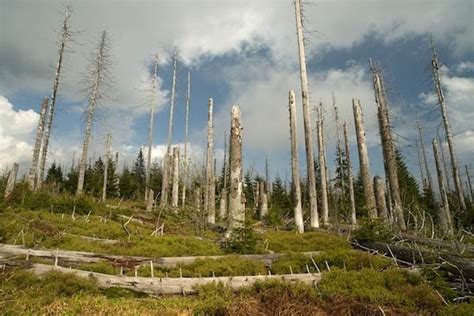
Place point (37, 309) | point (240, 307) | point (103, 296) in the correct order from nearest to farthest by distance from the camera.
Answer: point (37, 309), point (240, 307), point (103, 296)

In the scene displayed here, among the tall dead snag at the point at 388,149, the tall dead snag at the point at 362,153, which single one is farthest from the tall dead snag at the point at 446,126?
the tall dead snag at the point at 362,153

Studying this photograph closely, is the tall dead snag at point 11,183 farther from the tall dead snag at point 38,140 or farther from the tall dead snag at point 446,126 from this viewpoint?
the tall dead snag at point 446,126

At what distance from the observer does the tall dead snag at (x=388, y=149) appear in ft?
61.1

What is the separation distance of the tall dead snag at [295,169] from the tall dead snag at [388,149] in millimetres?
4799

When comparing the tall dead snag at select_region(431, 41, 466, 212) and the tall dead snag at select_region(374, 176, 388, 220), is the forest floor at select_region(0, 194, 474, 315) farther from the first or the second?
Result: the tall dead snag at select_region(431, 41, 466, 212)

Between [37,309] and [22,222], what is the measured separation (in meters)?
8.67

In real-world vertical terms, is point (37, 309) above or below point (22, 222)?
below

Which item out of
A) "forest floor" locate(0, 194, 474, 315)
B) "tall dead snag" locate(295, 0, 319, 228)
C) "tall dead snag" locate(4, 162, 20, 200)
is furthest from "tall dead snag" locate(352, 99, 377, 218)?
"tall dead snag" locate(4, 162, 20, 200)

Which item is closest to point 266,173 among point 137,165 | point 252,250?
point 137,165

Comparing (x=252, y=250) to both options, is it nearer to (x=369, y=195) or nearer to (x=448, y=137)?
(x=369, y=195)

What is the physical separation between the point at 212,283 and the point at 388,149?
1529 centimetres

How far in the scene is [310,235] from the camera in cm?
1617

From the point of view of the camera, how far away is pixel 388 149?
19.9 m

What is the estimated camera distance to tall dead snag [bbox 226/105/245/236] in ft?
45.8
